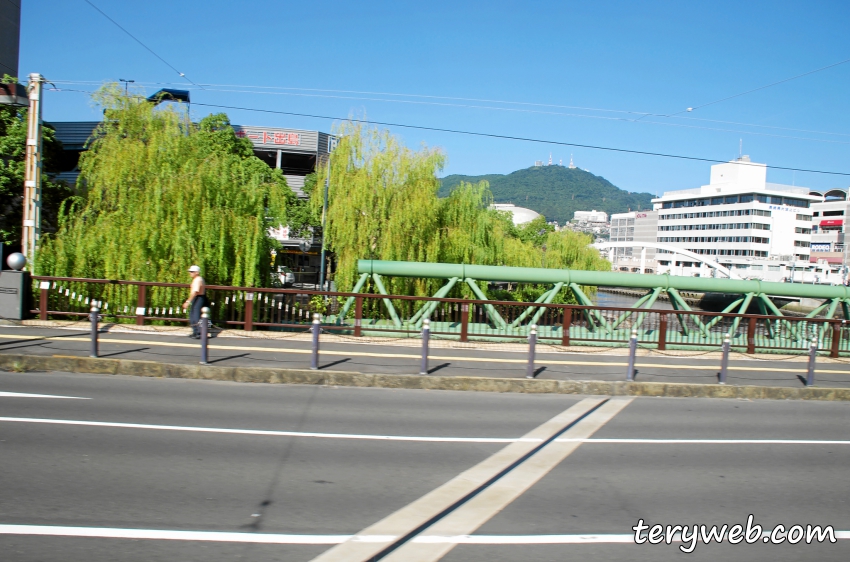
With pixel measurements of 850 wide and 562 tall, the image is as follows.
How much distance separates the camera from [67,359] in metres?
11.4

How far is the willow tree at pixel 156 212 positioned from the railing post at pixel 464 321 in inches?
281

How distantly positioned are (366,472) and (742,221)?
11749 cm

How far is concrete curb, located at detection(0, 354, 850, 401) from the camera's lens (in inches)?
449

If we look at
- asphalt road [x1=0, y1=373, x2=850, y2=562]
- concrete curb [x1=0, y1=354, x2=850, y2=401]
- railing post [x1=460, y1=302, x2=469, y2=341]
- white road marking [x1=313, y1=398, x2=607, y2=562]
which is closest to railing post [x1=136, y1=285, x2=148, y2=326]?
concrete curb [x1=0, y1=354, x2=850, y2=401]

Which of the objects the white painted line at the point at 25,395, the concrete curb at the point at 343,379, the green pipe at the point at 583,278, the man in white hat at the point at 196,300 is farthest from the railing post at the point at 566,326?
the white painted line at the point at 25,395

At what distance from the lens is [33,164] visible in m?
16.3

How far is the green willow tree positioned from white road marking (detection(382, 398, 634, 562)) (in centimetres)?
1566

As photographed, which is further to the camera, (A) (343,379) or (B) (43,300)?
(B) (43,300)

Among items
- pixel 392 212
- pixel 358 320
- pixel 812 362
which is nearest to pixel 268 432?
pixel 358 320

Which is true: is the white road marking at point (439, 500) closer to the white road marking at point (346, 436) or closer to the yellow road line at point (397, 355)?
the white road marking at point (346, 436)

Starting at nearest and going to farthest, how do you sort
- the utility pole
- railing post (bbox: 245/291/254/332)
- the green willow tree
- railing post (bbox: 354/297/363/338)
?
railing post (bbox: 245/291/254/332) < the utility pole < railing post (bbox: 354/297/363/338) < the green willow tree

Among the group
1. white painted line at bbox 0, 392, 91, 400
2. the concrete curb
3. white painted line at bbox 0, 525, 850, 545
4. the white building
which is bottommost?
white painted line at bbox 0, 525, 850, 545

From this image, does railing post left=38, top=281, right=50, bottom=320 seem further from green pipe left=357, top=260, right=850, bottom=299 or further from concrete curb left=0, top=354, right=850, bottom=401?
green pipe left=357, top=260, right=850, bottom=299

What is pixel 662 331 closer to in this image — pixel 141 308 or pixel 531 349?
pixel 531 349
